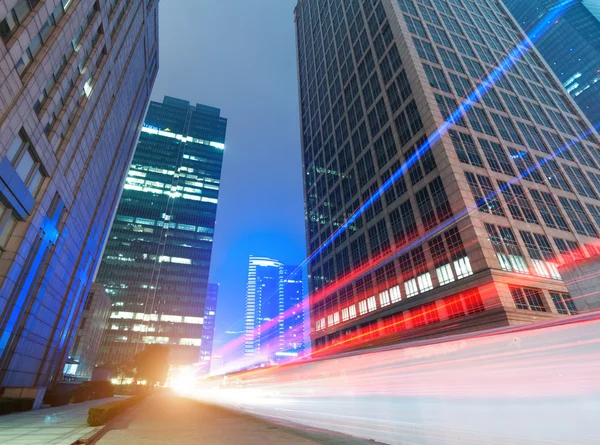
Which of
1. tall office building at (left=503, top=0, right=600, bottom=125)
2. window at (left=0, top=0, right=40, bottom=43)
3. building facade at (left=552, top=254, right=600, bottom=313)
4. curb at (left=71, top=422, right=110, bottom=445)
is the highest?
tall office building at (left=503, top=0, right=600, bottom=125)

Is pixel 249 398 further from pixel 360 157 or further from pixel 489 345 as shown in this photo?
pixel 360 157

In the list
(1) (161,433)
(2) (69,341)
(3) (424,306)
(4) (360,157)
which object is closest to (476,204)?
(3) (424,306)

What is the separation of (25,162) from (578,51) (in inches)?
7088

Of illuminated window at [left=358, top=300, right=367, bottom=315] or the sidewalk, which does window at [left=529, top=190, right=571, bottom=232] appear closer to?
illuminated window at [left=358, top=300, right=367, bottom=315]

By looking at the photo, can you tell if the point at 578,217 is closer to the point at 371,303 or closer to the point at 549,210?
the point at 549,210

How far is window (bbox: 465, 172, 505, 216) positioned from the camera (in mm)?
36344

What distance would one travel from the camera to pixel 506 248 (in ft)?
111

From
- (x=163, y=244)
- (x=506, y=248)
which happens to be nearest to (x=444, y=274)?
(x=506, y=248)

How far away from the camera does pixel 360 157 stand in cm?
5922

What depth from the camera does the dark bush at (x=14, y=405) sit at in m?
17.0

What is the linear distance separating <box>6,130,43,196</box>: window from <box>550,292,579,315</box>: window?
49167 mm

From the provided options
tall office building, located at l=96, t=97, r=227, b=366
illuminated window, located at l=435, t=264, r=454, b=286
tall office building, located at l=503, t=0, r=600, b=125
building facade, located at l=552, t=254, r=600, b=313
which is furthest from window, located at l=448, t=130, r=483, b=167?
tall office building, located at l=96, t=97, r=227, b=366

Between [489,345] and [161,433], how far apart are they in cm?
1170

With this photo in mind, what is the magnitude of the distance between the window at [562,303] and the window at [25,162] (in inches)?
1936
